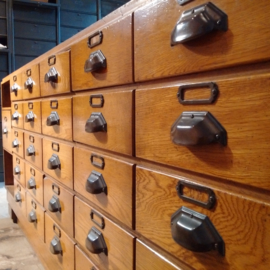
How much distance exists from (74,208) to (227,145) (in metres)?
0.77

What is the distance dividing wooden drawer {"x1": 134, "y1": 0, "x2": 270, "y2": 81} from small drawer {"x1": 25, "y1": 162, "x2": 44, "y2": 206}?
1.04 meters

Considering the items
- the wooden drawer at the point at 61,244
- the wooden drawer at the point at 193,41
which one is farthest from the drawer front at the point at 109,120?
the wooden drawer at the point at 61,244

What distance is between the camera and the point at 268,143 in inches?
16.6

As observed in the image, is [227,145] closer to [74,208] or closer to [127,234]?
[127,234]

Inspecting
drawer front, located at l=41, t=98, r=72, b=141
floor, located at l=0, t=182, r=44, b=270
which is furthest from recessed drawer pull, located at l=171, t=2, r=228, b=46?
floor, located at l=0, t=182, r=44, b=270

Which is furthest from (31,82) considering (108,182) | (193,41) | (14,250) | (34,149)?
(193,41)

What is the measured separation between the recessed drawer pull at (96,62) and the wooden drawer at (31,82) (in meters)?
0.69

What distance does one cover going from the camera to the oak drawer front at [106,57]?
729 millimetres

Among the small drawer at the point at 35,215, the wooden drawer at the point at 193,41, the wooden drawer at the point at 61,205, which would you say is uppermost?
the wooden drawer at the point at 193,41

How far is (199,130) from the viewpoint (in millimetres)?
494

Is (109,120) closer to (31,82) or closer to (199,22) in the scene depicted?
(199,22)

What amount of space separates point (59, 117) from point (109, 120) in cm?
45

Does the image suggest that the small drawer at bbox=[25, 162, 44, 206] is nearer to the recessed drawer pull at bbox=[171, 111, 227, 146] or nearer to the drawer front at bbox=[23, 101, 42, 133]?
the drawer front at bbox=[23, 101, 42, 133]

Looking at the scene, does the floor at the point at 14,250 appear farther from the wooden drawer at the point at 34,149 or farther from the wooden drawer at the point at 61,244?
the wooden drawer at the point at 34,149
